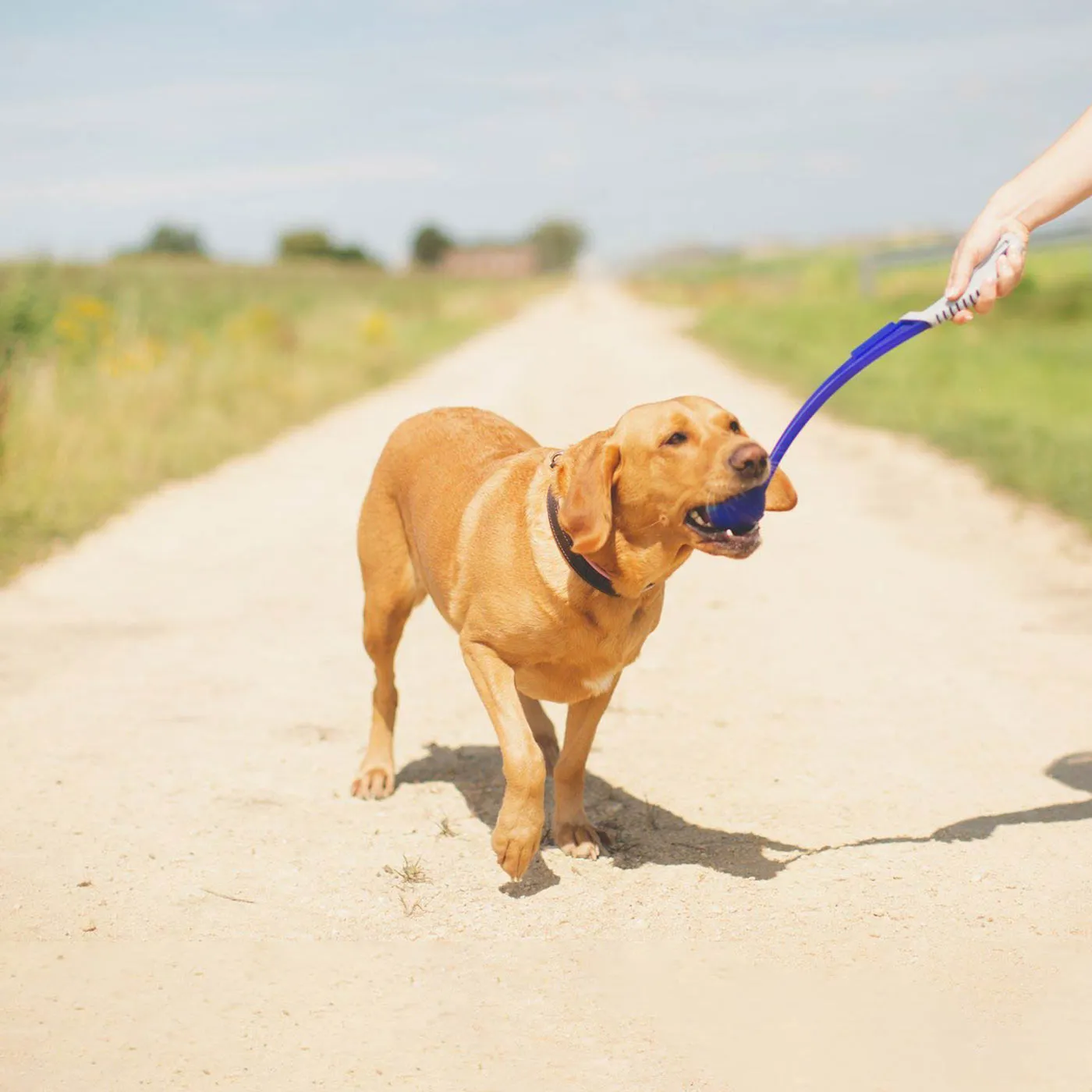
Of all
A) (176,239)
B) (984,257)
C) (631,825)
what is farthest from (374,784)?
(176,239)

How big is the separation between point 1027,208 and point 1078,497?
19.1 feet

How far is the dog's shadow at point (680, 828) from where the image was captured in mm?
4082

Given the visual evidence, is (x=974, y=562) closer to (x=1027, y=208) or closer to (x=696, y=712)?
(x=696, y=712)

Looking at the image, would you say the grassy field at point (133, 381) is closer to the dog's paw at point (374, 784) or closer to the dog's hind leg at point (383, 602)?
the dog's hind leg at point (383, 602)

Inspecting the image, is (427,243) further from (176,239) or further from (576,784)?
(576,784)

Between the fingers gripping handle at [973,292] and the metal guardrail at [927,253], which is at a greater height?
the fingers gripping handle at [973,292]

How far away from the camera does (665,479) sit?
3.55m

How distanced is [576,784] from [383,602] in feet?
3.38

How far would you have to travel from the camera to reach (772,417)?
14766 millimetres

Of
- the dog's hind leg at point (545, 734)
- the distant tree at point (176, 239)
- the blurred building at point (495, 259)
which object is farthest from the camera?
the blurred building at point (495, 259)

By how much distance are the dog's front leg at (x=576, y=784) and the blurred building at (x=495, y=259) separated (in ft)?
482

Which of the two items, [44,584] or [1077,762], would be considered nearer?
[1077,762]

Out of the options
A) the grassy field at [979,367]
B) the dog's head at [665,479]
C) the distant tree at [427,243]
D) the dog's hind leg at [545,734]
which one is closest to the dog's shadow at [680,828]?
the dog's hind leg at [545,734]

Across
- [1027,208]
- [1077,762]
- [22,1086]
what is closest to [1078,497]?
[1077,762]
